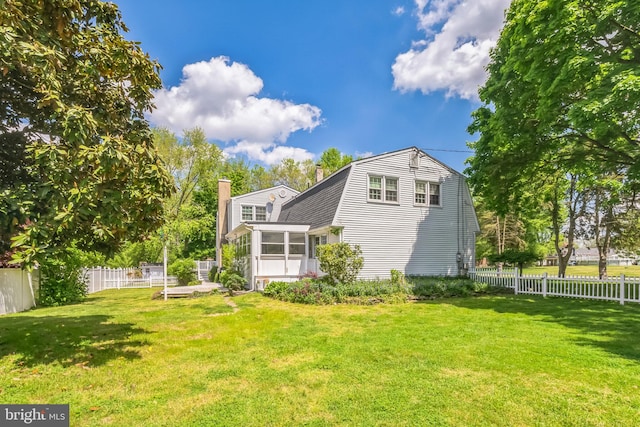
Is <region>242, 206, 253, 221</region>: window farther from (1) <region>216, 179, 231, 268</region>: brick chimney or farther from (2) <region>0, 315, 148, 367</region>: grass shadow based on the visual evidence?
(2) <region>0, 315, 148, 367</region>: grass shadow

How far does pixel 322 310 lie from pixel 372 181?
23.6 ft

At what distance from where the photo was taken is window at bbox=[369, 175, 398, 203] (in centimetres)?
1501

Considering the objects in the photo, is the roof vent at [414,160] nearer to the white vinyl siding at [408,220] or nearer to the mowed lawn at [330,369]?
the white vinyl siding at [408,220]

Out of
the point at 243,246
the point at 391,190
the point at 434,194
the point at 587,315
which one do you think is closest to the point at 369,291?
the point at 391,190

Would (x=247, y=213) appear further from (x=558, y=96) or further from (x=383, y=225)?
(x=558, y=96)

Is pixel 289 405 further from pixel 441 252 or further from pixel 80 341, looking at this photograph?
pixel 441 252

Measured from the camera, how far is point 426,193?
1605 centimetres

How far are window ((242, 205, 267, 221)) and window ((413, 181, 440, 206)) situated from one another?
11449 millimetres

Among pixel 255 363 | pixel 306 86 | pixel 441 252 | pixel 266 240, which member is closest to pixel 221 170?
pixel 306 86

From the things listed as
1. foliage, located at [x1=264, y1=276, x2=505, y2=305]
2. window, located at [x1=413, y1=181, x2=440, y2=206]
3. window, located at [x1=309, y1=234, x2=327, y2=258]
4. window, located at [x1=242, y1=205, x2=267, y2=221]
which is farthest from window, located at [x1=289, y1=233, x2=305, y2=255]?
window, located at [x1=242, y1=205, x2=267, y2=221]

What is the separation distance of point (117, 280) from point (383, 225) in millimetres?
16670

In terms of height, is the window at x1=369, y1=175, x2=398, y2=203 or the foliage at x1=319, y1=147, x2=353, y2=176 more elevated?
the foliage at x1=319, y1=147, x2=353, y2=176

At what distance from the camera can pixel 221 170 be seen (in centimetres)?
3466

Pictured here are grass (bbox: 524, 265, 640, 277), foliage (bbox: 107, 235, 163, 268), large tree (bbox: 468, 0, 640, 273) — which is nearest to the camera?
large tree (bbox: 468, 0, 640, 273)
